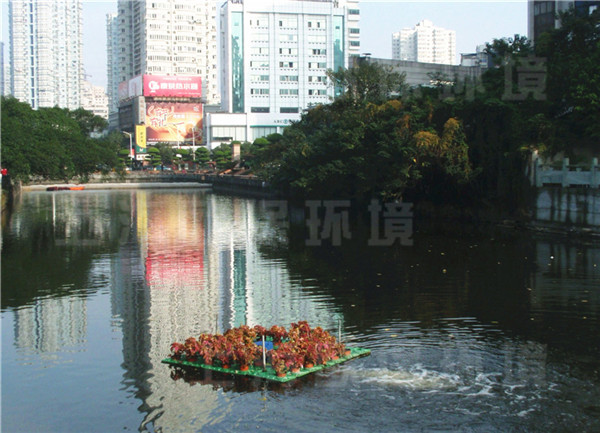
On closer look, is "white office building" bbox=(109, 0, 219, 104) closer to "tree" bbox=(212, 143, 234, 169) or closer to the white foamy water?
"tree" bbox=(212, 143, 234, 169)

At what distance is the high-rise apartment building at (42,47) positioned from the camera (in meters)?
146

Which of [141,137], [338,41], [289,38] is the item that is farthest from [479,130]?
[141,137]

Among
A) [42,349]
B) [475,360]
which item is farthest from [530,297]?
[42,349]

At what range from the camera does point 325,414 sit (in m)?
9.52

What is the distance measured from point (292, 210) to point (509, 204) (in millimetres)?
15923

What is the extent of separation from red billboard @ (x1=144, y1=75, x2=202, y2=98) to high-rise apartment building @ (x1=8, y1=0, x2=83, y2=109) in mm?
47232

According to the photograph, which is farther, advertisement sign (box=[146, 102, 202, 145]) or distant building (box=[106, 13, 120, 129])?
distant building (box=[106, 13, 120, 129])

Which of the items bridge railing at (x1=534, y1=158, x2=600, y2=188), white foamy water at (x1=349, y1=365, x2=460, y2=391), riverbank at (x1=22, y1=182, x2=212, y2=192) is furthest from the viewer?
riverbank at (x1=22, y1=182, x2=212, y2=192)

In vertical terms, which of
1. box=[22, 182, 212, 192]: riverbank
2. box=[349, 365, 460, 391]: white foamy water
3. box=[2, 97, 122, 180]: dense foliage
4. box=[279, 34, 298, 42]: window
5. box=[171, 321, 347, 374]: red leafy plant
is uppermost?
box=[279, 34, 298, 42]: window

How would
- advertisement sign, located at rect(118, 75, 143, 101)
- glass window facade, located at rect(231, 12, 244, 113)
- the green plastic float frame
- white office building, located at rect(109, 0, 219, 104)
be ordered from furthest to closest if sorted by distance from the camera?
white office building, located at rect(109, 0, 219, 104), advertisement sign, located at rect(118, 75, 143, 101), glass window facade, located at rect(231, 12, 244, 113), the green plastic float frame

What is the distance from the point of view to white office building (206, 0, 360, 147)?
338ft

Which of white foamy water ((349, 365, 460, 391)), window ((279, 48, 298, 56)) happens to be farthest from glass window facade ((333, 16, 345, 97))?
white foamy water ((349, 365, 460, 391))

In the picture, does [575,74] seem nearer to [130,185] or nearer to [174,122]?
[130,185]

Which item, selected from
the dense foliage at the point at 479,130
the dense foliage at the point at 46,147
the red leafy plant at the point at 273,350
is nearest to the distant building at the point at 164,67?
the dense foliage at the point at 46,147
